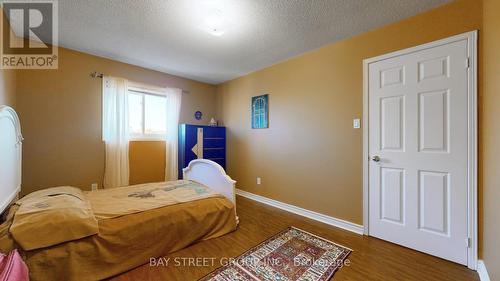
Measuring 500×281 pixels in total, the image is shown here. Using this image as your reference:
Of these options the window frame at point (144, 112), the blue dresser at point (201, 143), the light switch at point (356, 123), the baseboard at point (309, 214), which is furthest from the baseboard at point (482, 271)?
the window frame at point (144, 112)

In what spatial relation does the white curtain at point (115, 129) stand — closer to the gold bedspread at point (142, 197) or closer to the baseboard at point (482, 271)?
the gold bedspread at point (142, 197)

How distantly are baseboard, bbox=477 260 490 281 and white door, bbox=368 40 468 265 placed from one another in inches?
4.4

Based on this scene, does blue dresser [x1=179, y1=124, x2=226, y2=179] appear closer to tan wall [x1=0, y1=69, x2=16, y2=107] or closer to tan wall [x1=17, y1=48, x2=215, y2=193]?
tan wall [x1=17, y1=48, x2=215, y2=193]

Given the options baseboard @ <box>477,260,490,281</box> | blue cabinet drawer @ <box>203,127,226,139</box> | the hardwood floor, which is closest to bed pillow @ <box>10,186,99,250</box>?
the hardwood floor

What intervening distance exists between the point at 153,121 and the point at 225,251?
274 centimetres

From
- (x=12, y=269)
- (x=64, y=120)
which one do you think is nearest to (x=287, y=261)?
(x=12, y=269)

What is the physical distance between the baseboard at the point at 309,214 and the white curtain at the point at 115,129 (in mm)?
2211

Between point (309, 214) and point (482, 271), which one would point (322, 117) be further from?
point (482, 271)

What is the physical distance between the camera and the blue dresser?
3.68 meters

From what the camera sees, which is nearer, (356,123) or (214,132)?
(356,123)

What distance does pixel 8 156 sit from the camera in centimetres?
177

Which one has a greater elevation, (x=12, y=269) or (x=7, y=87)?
(x=7, y=87)

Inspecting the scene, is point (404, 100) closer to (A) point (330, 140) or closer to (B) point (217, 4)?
(A) point (330, 140)

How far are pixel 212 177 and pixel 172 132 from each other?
163 centimetres
